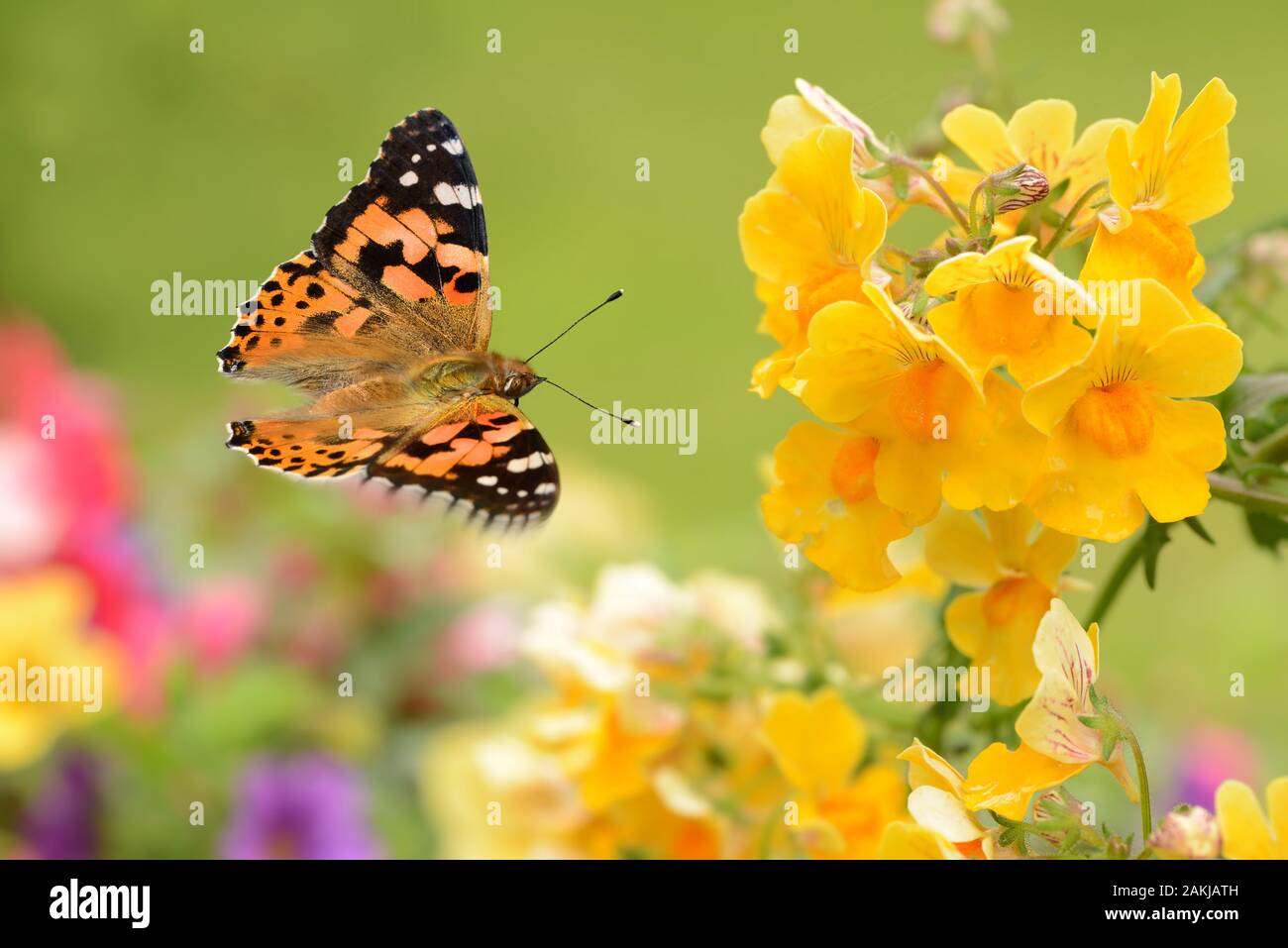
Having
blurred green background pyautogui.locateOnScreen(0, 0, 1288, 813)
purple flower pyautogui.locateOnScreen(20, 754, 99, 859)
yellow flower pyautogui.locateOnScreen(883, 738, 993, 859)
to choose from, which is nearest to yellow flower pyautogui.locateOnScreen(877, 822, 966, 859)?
yellow flower pyautogui.locateOnScreen(883, 738, 993, 859)

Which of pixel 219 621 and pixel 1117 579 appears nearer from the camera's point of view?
pixel 1117 579

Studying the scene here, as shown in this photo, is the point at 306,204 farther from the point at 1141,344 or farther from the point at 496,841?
the point at 1141,344

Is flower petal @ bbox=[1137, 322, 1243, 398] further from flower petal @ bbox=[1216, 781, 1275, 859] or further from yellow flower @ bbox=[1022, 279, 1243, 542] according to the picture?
flower petal @ bbox=[1216, 781, 1275, 859]

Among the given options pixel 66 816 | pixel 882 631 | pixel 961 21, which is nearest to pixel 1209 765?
pixel 882 631

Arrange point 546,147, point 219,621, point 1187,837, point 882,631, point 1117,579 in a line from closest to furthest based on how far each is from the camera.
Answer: point 1187,837, point 1117,579, point 882,631, point 219,621, point 546,147

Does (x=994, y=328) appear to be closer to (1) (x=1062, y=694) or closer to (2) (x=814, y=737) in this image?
(1) (x=1062, y=694)

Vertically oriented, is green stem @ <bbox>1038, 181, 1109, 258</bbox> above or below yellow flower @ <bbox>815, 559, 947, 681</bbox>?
above
